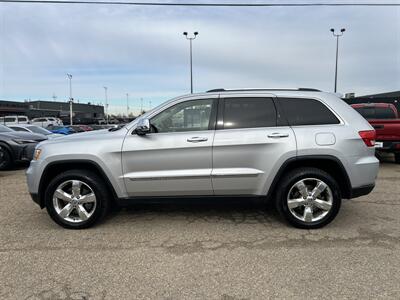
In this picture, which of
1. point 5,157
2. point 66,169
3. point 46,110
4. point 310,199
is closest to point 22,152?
point 5,157

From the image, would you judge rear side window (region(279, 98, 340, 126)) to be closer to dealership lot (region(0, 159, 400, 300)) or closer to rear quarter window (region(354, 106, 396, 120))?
dealership lot (region(0, 159, 400, 300))

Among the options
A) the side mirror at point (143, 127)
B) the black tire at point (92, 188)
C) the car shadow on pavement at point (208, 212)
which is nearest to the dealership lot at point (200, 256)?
the car shadow on pavement at point (208, 212)

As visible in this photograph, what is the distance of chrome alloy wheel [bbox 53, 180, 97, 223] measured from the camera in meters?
4.48

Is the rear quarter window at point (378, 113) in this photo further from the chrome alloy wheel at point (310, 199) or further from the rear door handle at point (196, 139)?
the rear door handle at point (196, 139)

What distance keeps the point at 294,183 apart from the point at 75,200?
9.19 feet

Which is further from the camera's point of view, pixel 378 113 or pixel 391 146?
pixel 378 113

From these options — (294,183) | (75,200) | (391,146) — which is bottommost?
(75,200)

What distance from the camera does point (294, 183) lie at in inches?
172

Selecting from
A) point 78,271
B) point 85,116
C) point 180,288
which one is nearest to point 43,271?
point 78,271

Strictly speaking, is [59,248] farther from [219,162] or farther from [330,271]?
[330,271]

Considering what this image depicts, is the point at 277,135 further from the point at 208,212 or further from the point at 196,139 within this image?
the point at 208,212

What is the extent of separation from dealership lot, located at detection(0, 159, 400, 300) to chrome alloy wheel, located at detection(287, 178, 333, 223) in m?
0.23

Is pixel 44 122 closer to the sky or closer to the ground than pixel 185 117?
closer to the ground

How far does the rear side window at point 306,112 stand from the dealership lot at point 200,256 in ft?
4.56
